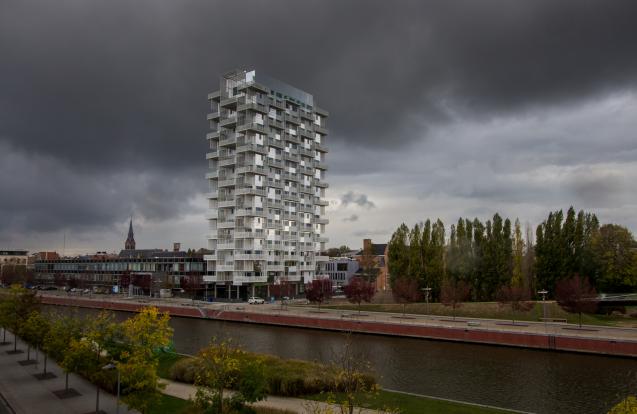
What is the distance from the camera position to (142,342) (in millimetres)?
24016

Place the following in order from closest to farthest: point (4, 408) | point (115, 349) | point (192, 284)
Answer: point (115, 349) → point (4, 408) → point (192, 284)

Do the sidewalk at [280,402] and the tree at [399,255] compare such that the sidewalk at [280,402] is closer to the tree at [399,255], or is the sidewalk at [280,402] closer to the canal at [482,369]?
the canal at [482,369]

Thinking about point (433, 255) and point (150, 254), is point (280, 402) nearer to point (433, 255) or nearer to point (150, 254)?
point (433, 255)

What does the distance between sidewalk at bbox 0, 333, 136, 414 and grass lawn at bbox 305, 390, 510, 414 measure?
1281 cm

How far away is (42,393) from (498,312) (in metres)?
59.7

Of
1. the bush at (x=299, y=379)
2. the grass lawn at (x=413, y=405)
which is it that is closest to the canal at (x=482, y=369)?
the grass lawn at (x=413, y=405)

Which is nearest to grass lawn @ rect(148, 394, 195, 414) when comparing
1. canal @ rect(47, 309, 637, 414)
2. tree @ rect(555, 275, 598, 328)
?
canal @ rect(47, 309, 637, 414)

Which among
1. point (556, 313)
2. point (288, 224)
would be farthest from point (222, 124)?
point (556, 313)

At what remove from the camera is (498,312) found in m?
69.4

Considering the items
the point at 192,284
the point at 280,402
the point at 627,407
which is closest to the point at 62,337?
the point at 280,402

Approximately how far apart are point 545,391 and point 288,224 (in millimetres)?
85266

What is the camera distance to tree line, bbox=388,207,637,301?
76000 mm

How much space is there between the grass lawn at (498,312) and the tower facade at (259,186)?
31937 millimetres

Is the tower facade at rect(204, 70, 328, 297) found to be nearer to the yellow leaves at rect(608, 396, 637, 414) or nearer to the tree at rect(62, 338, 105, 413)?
the tree at rect(62, 338, 105, 413)
